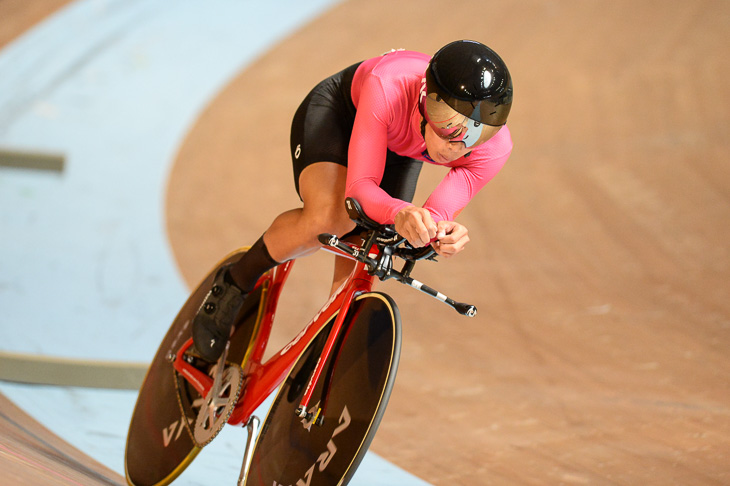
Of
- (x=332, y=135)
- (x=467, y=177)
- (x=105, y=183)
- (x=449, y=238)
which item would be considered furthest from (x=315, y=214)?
(x=105, y=183)

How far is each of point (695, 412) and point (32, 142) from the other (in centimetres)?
555

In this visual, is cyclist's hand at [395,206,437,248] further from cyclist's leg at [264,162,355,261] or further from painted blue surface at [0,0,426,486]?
painted blue surface at [0,0,426,486]

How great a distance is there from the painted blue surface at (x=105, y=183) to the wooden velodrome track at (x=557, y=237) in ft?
1.07

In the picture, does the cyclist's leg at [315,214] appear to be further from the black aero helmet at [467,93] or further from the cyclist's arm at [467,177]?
the black aero helmet at [467,93]

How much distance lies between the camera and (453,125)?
1781mm

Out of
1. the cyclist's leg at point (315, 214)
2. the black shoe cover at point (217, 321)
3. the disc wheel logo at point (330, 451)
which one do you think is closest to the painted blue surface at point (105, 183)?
the black shoe cover at point (217, 321)

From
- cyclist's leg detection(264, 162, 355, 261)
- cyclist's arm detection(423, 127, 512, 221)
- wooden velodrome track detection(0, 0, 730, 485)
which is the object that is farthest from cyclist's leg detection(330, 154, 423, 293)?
wooden velodrome track detection(0, 0, 730, 485)

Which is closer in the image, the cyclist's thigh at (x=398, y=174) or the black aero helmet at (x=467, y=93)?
the black aero helmet at (x=467, y=93)

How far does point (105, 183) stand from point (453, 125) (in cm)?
477

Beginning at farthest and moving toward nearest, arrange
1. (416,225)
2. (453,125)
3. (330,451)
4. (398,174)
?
1. (398,174)
2. (330,451)
3. (453,125)
4. (416,225)

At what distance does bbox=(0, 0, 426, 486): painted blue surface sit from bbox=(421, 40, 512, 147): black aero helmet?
4.39 feet

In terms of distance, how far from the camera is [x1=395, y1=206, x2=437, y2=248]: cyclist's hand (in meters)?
1.66

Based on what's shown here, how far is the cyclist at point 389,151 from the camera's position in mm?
1753

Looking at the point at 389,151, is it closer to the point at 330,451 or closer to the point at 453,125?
the point at 453,125
